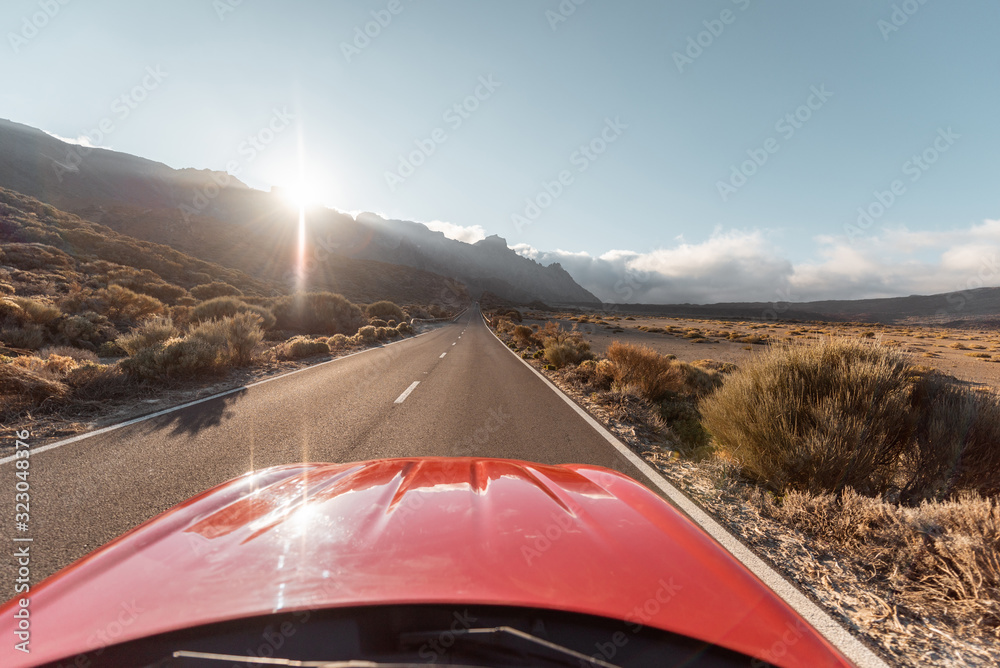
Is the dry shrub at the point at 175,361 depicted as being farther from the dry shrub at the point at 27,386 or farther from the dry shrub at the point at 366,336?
the dry shrub at the point at 366,336

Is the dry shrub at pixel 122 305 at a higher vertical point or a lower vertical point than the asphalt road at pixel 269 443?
higher

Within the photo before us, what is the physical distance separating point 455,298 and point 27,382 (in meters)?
89.5

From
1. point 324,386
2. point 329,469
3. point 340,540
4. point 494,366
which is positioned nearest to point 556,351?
point 494,366

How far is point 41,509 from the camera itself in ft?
10.2

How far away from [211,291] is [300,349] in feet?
48.9

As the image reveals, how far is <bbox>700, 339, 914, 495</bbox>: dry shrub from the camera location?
11.9 ft

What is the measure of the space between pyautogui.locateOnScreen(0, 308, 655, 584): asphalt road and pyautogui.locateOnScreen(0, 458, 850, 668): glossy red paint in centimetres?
195

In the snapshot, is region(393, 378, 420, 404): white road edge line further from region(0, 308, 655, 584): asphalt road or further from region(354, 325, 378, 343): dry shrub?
region(354, 325, 378, 343): dry shrub

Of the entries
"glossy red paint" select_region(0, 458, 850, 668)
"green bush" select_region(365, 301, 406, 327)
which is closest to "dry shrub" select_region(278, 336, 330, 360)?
"glossy red paint" select_region(0, 458, 850, 668)

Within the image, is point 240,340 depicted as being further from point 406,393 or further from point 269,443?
point 269,443

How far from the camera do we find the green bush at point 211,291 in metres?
22.2

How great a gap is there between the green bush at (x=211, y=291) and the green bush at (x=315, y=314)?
447cm

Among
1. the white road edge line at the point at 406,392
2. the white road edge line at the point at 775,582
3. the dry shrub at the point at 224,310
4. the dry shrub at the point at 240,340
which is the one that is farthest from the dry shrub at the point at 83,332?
the white road edge line at the point at 775,582

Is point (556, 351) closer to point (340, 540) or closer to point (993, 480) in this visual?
point (993, 480)
